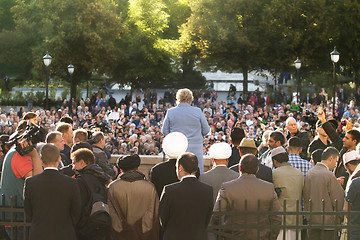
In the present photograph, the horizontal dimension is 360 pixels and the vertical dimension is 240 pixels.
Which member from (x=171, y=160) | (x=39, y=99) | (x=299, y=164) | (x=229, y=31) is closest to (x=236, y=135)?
(x=299, y=164)

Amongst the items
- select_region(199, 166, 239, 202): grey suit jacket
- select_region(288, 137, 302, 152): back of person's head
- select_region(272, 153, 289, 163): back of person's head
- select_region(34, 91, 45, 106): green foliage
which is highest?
select_region(34, 91, 45, 106): green foliage

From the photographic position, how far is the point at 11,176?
26.6 ft

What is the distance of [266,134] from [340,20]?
38919mm

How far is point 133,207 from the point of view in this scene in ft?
23.9

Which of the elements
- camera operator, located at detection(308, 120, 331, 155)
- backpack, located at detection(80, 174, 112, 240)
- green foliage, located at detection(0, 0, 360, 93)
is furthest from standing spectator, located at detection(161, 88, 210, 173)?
green foliage, located at detection(0, 0, 360, 93)

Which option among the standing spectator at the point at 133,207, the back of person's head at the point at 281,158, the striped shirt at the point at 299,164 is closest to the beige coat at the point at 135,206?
the standing spectator at the point at 133,207

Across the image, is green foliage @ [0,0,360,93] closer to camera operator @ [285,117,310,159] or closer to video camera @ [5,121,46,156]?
camera operator @ [285,117,310,159]

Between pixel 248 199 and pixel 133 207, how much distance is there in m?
1.22

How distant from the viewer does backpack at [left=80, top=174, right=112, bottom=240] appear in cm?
712

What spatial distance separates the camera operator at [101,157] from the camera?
28.1 feet

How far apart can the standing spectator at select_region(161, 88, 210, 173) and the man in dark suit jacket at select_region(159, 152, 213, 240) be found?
2826 millimetres

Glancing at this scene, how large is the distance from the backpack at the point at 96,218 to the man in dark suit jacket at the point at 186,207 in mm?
624

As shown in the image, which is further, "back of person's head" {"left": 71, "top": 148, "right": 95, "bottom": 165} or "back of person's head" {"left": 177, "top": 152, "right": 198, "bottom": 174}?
"back of person's head" {"left": 71, "top": 148, "right": 95, "bottom": 165}

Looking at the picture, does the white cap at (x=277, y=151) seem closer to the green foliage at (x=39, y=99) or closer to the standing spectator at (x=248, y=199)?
the standing spectator at (x=248, y=199)
